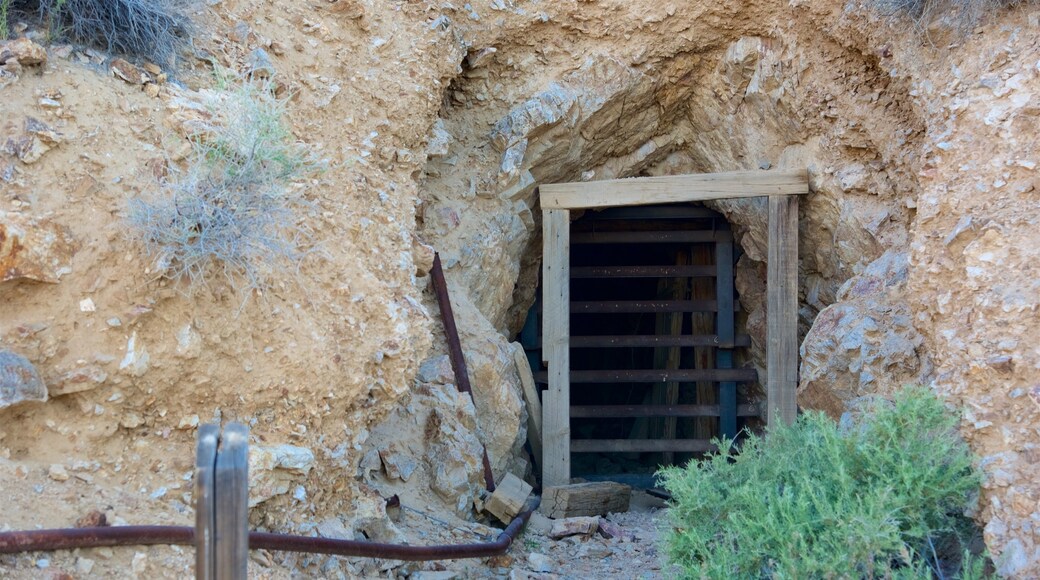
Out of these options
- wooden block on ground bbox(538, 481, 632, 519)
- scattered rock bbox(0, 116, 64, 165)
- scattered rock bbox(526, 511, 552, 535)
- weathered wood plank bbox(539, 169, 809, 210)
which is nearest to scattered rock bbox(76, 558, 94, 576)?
scattered rock bbox(0, 116, 64, 165)

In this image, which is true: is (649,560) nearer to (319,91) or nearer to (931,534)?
(931,534)

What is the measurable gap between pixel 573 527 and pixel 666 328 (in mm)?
2918

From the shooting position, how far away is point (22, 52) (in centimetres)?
304

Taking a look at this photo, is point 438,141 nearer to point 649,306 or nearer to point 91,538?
point 649,306

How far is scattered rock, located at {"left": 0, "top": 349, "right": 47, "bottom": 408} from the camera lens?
2.54 metres

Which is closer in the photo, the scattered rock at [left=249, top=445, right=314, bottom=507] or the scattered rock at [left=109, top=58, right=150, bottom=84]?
the scattered rock at [left=249, top=445, right=314, bottom=507]

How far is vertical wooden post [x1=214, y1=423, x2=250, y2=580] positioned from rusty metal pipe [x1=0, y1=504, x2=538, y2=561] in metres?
0.95

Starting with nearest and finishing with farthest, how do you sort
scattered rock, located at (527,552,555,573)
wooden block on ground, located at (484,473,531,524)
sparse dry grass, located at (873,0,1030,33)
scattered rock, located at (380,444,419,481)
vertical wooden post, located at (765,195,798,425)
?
sparse dry grass, located at (873,0,1030,33) < scattered rock, located at (380,444,419,481) < scattered rock, located at (527,552,555,573) < wooden block on ground, located at (484,473,531,524) < vertical wooden post, located at (765,195,798,425)

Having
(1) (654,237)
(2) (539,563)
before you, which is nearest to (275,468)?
(2) (539,563)

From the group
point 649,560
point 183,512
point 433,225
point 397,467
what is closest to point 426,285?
point 433,225

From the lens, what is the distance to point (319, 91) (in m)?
4.07

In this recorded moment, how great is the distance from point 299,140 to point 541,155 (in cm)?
195

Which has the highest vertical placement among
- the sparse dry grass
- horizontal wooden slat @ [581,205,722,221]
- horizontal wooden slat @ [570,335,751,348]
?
the sparse dry grass

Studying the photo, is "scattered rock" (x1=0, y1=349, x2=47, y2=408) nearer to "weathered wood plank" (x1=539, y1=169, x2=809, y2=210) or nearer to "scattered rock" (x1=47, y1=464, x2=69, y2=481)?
"scattered rock" (x1=47, y1=464, x2=69, y2=481)
